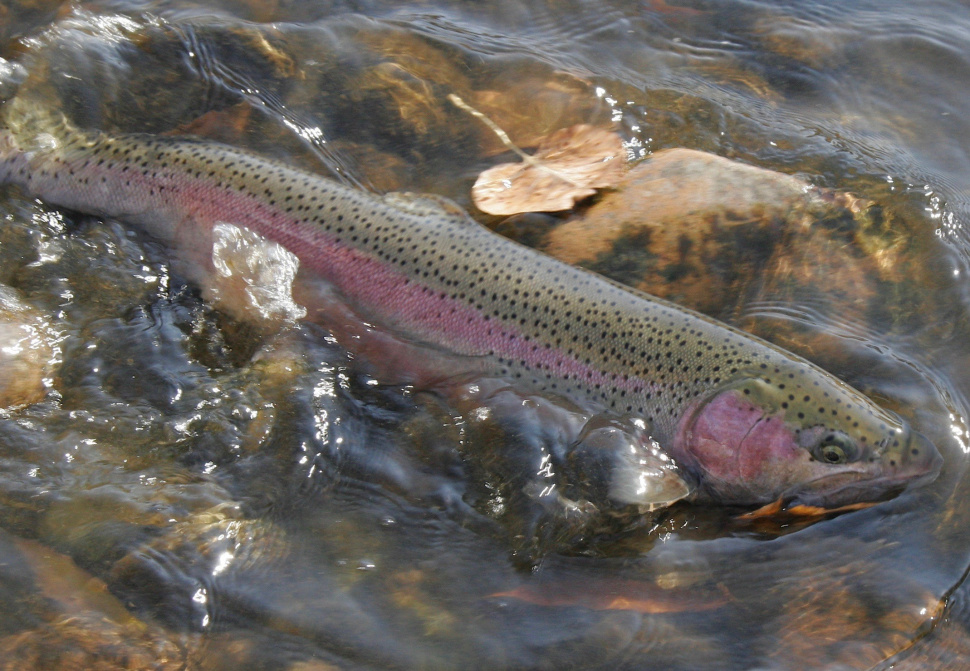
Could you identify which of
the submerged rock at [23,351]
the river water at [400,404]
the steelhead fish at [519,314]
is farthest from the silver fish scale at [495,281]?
the submerged rock at [23,351]

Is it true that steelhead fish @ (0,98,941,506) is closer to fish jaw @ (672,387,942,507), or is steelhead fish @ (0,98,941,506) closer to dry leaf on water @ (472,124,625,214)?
fish jaw @ (672,387,942,507)

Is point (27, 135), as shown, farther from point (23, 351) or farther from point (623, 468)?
point (623, 468)

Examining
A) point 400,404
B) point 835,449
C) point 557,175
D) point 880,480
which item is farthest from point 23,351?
point 880,480

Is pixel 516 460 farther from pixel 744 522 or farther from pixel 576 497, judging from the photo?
pixel 744 522

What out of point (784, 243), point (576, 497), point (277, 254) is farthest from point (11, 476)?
point (784, 243)

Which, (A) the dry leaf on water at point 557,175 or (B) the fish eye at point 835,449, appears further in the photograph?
(A) the dry leaf on water at point 557,175

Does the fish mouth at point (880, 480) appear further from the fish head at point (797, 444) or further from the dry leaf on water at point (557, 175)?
the dry leaf on water at point (557, 175)

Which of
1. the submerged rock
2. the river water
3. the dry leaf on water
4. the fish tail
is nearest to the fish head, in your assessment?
the river water
